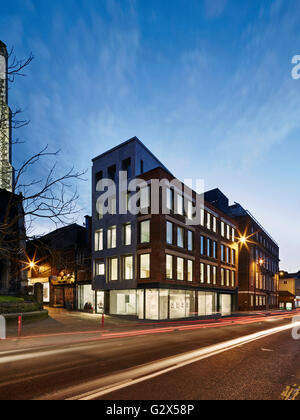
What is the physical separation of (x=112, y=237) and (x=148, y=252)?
5.90m

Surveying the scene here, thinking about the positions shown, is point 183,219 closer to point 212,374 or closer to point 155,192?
point 155,192

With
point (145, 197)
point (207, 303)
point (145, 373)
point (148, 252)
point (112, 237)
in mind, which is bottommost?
point (207, 303)

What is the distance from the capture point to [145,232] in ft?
99.7

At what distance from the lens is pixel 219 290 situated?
42.2 metres

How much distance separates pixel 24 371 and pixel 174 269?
77.6 ft

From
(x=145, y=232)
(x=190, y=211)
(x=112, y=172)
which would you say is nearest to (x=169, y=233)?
(x=145, y=232)

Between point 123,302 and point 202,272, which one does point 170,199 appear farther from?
point 123,302

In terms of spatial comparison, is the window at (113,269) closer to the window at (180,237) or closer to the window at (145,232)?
the window at (145,232)

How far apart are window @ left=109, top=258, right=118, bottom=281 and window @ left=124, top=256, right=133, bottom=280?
153cm

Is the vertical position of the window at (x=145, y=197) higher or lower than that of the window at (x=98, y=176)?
lower

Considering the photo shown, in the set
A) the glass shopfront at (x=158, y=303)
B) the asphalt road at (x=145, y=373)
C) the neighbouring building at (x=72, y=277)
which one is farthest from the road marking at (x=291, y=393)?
the neighbouring building at (x=72, y=277)

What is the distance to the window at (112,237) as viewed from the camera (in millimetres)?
33259

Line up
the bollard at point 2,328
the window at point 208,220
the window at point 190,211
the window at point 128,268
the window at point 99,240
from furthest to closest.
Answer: the window at point 208,220 → the window at point 190,211 → the window at point 99,240 → the window at point 128,268 → the bollard at point 2,328

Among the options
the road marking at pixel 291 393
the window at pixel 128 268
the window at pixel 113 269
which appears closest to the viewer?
the road marking at pixel 291 393
